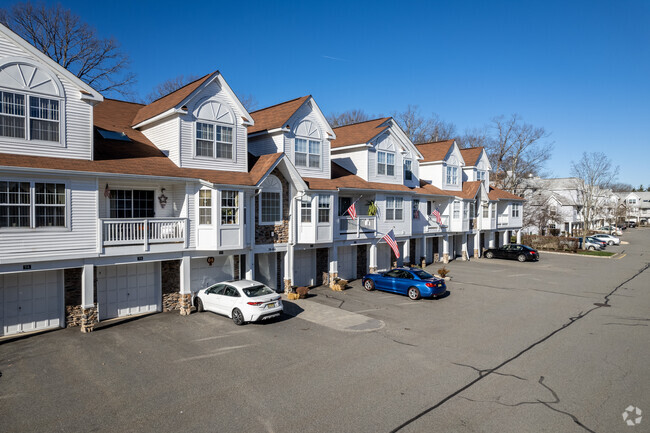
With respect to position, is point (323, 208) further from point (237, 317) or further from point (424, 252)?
point (424, 252)

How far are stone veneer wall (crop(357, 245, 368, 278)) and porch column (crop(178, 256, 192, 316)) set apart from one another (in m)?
12.7

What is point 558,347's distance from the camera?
13.4 meters

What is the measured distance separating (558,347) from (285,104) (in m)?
18.6

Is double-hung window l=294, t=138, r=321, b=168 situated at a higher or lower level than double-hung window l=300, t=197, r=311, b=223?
higher

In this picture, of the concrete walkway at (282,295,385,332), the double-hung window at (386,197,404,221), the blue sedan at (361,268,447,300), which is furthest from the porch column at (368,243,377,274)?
the concrete walkway at (282,295,385,332)

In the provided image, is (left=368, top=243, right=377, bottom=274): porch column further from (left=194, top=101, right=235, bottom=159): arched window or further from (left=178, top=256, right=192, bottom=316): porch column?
(left=178, top=256, right=192, bottom=316): porch column

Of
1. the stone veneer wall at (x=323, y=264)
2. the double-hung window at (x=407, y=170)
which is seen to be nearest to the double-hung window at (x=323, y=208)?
the stone veneer wall at (x=323, y=264)

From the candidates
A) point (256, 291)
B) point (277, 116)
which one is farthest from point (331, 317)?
point (277, 116)

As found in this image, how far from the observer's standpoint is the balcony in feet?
106

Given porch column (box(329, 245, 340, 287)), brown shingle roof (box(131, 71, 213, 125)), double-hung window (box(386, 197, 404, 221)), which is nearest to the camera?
brown shingle roof (box(131, 71, 213, 125))

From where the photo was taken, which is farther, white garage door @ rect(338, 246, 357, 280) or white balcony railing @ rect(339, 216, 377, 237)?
white garage door @ rect(338, 246, 357, 280)

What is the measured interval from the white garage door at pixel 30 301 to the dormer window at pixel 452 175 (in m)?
30.2

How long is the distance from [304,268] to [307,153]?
22.1 feet

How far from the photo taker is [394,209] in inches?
1099
